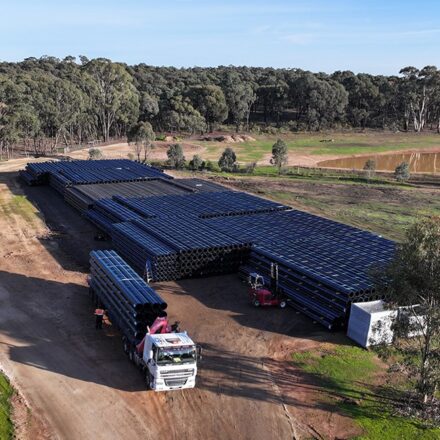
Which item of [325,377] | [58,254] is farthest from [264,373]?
[58,254]

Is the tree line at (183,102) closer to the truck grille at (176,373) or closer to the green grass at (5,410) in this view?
the green grass at (5,410)

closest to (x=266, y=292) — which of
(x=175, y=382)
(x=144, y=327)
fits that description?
(x=144, y=327)

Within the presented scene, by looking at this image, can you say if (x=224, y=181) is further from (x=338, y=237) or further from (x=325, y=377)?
(x=325, y=377)

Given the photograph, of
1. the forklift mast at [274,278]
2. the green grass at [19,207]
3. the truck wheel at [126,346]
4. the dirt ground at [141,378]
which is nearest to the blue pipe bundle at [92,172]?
the green grass at [19,207]

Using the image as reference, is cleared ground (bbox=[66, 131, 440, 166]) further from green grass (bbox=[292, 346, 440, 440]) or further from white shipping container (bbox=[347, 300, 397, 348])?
green grass (bbox=[292, 346, 440, 440])

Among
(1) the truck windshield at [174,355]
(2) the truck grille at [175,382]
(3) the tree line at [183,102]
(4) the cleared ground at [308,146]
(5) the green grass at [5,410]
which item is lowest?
(5) the green grass at [5,410]

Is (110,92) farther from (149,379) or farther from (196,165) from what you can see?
(149,379)
